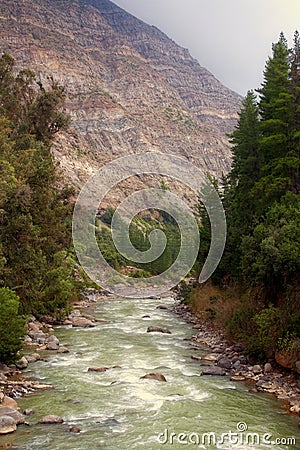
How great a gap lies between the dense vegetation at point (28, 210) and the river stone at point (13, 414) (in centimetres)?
430

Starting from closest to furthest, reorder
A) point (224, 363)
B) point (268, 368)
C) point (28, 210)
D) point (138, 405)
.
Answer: point (138, 405) < point (268, 368) < point (224, 363) < point (28, 210)

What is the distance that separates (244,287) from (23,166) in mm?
12595

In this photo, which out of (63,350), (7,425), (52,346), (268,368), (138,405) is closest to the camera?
(7,425)

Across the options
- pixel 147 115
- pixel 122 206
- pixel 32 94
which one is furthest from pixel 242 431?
pixel 147 115

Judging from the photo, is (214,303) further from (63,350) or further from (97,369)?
(97,369)

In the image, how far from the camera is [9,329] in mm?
15711

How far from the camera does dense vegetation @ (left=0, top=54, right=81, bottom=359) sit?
1904 centimetres

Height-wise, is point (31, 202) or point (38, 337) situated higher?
point (31, 202)

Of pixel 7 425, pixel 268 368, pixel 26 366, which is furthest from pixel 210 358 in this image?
pixel 7 425

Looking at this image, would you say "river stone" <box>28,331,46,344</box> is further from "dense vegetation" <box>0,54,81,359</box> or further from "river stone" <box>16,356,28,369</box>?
"river stone" <box>16,356,28,369</box>

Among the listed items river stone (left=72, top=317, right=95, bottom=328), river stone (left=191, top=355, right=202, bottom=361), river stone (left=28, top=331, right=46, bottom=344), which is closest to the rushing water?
river stone (left=191, top=355, right=202, bottom=361)

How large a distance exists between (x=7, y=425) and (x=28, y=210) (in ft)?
45.0

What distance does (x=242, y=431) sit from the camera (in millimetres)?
11195

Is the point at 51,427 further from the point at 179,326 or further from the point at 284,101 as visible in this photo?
the point at 284,101
